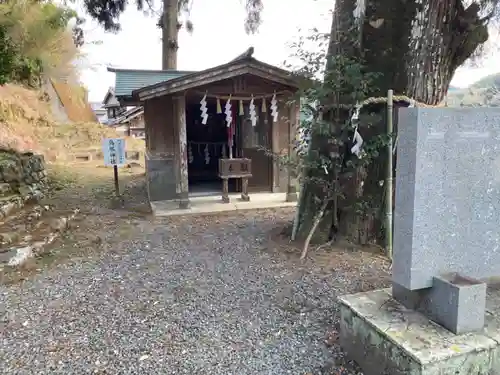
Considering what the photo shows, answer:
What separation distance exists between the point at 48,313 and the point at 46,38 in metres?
8.91

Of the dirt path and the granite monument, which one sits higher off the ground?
the granite monument

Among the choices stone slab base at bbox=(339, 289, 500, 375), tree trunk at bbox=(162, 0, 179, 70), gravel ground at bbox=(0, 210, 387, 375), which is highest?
tree trunk at bbox=(162, 0, 179, 70)

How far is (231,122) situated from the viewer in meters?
8.02

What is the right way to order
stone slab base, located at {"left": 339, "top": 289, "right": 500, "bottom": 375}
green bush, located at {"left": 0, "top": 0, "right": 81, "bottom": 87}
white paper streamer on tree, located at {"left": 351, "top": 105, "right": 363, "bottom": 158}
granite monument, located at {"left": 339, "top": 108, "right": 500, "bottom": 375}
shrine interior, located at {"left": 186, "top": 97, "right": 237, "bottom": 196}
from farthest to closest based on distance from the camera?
shrine interior, located at {"left": 186, "top": 97, "right": 237, "bottom": 196} → green bush, located at {"left": 0, "top": 0, "right": 81, "bottom": 87} → white paper streamer on tree, located at {"left": 351, "top": 105, "right": 363, "bottom": 158} → granite monument, located at {"left": 339, "top": 108, "right": 500, "bottom": 375} → stone slab base, located at {"left": 339, "top": 289, "right": 500, "bottom": 375}

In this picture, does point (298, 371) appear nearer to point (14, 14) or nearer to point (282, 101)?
point (282, 101)

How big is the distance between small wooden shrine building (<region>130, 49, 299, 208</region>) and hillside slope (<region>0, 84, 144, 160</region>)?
16.8ft

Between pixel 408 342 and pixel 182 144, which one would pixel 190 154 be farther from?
pixel 408 342

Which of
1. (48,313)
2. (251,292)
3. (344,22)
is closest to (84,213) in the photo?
(48,313)

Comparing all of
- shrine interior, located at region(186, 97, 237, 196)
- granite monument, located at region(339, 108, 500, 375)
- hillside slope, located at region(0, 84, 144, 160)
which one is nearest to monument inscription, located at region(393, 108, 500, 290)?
granite monument, located at region(339, 108, 500, 375)

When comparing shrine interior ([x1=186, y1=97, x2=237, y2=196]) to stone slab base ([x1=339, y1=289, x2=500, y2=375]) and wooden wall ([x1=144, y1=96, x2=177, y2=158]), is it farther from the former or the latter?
stone slab base ([x1=339, y1=289, x2=500, y2=375])

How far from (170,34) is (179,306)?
12.7 m

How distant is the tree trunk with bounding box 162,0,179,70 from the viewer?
1345cm

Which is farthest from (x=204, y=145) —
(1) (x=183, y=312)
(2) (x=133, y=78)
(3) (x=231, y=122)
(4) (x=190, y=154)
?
(1) (x=183, y=312)

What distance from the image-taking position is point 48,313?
3201 mm
